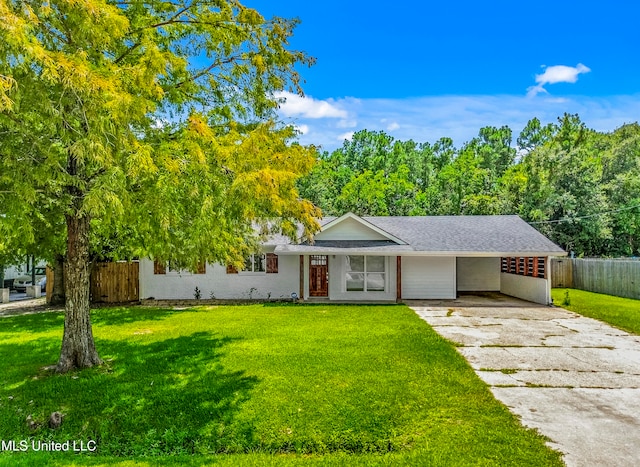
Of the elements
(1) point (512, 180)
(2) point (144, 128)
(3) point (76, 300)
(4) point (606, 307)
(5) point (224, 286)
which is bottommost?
(4) point (606, 307)

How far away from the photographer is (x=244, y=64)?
27.7 feet

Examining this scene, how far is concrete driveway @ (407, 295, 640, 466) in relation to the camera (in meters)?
5.23

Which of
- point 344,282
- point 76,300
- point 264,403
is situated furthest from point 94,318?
point 264,403

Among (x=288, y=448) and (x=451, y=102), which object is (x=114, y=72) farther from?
(x=451, y=102)

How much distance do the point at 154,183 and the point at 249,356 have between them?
419 centimetres

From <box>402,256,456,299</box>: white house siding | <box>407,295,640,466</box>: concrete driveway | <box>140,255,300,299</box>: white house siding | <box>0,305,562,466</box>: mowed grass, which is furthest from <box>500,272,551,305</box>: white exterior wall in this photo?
<box>140,255,300,299</box>: white house siding

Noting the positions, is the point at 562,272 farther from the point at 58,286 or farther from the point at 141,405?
the point at 58,286

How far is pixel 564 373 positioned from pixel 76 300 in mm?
9078

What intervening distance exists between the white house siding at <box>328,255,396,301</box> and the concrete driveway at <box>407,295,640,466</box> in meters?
3.29

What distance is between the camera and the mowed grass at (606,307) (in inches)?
510

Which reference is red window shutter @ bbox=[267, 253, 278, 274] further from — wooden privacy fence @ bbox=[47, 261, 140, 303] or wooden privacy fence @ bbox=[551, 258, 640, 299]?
wooden privacy fence @ bbox=[551, 258, 640, 299]

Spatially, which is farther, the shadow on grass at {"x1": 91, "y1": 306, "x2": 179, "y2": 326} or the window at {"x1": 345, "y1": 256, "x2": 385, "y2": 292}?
the window at {"x1": 345, "y1": 256, "x2": 385, "y2": 292}

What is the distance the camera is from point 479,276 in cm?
2220

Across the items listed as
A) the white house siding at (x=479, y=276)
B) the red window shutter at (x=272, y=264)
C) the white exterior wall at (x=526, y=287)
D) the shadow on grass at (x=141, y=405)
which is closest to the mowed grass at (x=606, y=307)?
the white exterior wall at (x=526, y=287)
